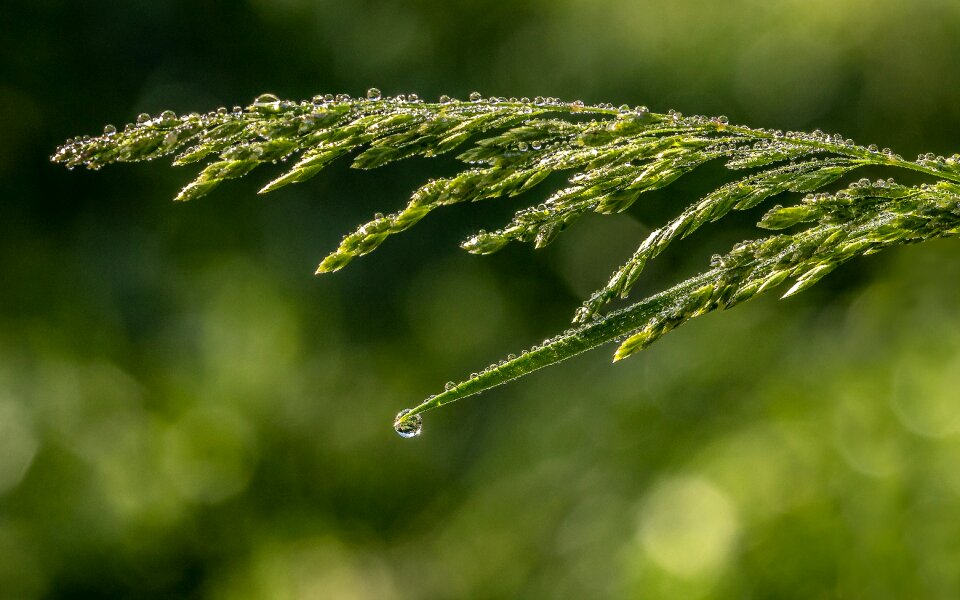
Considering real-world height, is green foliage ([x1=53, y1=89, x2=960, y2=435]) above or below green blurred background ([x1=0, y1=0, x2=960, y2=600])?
below

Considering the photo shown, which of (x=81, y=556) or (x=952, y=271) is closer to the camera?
(x=952, y=271)

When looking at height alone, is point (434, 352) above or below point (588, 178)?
above

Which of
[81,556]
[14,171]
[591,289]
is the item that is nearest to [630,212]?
[591,289]

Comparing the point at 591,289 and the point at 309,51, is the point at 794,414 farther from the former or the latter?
the point at 309,51

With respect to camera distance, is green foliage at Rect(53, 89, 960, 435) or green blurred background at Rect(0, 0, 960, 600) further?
green blurred background at Rect(0, 0, 960, 600)

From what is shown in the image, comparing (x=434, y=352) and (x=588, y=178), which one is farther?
(x=434, y=352)
